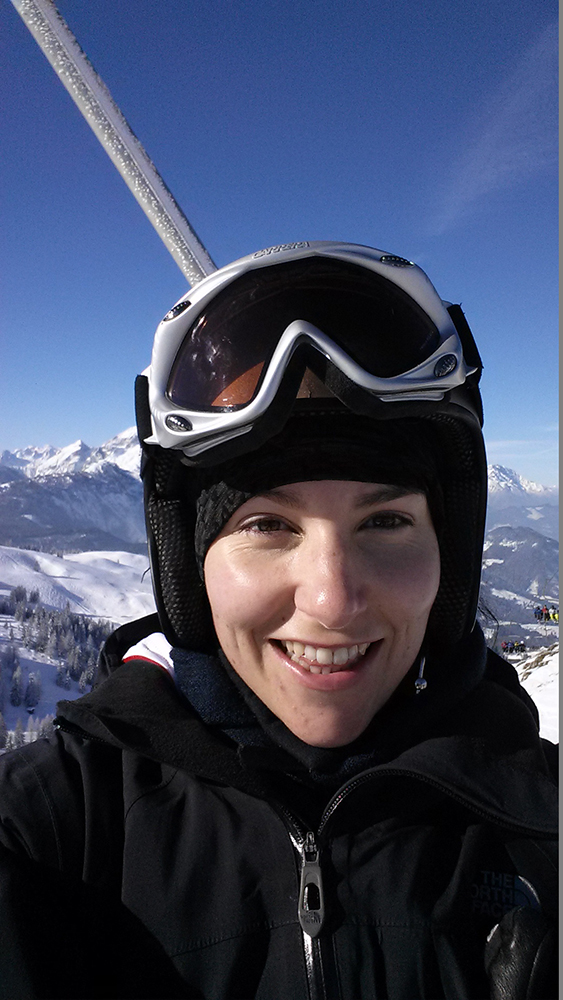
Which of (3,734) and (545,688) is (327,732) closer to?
(3,734)

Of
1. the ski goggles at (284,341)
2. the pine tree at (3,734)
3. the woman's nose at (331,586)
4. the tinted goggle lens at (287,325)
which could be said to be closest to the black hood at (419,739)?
the woman's nose at (331,586)

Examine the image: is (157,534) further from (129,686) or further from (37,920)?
(37,920)

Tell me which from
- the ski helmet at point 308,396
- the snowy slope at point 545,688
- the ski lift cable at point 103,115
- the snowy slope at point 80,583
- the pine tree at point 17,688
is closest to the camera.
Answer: the ski helmet at point 308,396

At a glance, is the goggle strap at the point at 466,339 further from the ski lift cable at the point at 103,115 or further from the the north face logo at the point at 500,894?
the the north face logo at the point at 500,894

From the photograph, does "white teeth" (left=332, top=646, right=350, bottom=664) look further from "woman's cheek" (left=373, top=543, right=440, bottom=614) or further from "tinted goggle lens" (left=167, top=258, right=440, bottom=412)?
"tinted goggle lens" (left=167, top=258, right=440, bottom=412)

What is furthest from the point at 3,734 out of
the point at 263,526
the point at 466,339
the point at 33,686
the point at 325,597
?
the point at 466,339

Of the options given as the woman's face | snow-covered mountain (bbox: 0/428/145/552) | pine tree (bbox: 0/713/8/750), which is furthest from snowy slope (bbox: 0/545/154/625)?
the woman's face
